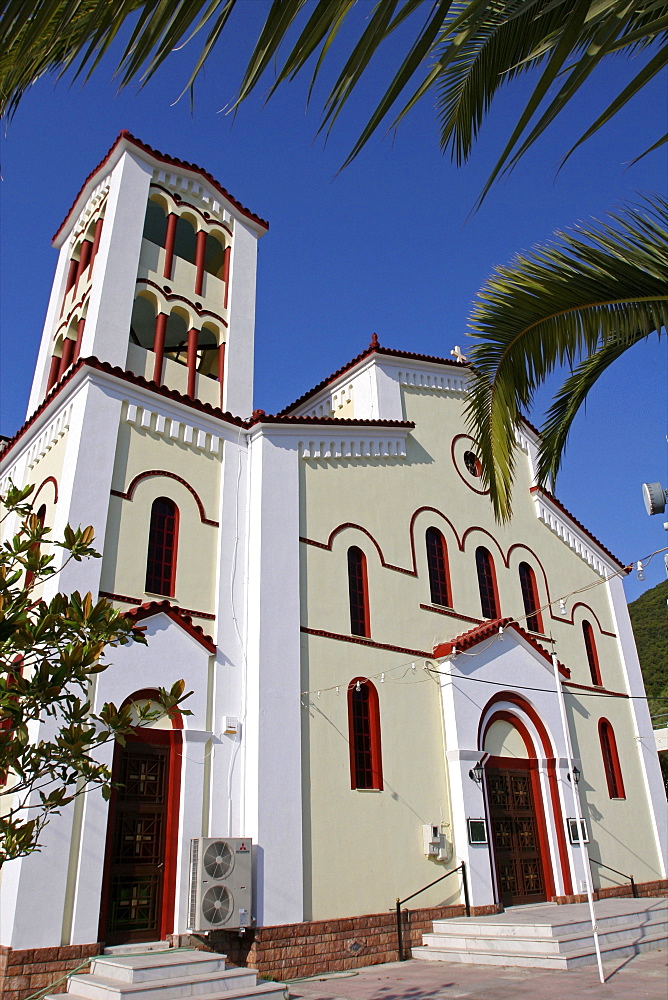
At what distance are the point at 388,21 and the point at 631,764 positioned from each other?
20565 millimetres

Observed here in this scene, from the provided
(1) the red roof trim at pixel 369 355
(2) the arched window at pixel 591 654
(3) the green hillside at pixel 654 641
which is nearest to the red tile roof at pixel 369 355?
(1) the red roof trim at pixel 369 355

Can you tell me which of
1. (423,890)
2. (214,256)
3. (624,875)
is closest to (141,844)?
(423,890)

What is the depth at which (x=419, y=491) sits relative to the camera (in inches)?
661

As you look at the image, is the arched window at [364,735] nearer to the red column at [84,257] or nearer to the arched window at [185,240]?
the arched window at [185,240]

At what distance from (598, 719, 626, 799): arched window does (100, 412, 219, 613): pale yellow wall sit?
38.2 feet

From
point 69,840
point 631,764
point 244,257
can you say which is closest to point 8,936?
point 69,840

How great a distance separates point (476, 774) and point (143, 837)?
6.59 meters

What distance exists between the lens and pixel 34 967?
9.12 m

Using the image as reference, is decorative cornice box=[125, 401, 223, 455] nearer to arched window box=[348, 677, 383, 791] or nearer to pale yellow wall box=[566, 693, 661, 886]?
arched window box=[348, 677, 383, 791]

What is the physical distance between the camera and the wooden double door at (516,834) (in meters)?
14.7

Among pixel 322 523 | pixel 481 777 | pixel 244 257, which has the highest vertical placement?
pixel 244 257

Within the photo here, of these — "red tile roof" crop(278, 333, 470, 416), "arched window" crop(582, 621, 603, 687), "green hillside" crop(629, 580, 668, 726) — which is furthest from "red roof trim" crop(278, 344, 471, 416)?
"green hillside" crop(629, 580, 668, 726)

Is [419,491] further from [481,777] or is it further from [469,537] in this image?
[481,777]

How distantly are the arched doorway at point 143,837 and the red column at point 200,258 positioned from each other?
29.7 feet
